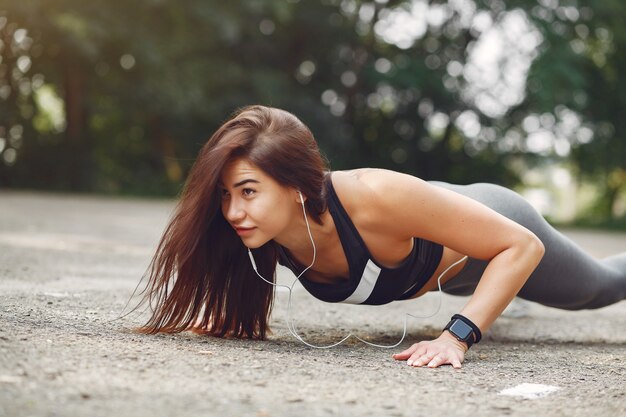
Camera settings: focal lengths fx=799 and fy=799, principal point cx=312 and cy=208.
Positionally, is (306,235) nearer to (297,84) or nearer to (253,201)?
(253,201)

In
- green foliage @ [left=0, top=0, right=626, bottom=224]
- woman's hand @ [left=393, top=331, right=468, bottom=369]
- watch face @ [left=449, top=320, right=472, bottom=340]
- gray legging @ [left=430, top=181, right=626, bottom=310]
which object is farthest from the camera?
green foliage @ [left=0, top=0, right=626, bottom=224]

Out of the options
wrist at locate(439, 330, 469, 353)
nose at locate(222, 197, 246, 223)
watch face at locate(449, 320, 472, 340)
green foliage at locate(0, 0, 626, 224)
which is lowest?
wrist at locate(439, 330, 469, 353)

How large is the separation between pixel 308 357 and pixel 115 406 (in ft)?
3.34

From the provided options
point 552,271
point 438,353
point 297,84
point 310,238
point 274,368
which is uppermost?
point 297,84

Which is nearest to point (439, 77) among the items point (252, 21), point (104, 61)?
point (252, 21)

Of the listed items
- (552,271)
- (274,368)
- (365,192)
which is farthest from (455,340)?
(552,271)

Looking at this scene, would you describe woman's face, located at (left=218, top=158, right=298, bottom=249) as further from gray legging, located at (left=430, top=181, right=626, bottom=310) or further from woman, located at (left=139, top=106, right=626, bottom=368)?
gray legging, located at (left=430, top=181, right=626, bottom=310)

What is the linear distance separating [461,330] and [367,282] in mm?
390

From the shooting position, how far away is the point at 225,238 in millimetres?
3062

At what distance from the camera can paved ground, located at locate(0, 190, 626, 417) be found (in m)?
1.98

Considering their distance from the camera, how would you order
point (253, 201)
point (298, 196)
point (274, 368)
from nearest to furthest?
point (274, 368)
point (253, 201)
point (298, 196)

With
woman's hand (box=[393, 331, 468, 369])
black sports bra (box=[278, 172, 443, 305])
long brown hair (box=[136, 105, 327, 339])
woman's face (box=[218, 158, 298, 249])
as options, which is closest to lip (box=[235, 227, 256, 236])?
woman's face (box=[218, 158, 298, 249])

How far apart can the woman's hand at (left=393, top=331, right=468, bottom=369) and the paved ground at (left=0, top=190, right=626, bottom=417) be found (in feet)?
0.15

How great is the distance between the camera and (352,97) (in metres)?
24.4
